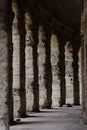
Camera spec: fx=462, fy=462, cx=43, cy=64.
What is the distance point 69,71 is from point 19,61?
12.7 m

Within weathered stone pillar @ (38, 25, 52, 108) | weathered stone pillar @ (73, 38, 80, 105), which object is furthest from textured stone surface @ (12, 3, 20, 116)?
weathered stone pillar @ (73, 38, 80, 105)

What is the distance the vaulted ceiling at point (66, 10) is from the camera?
25.8 metres

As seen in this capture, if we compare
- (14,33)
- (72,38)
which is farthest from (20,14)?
(72,38)

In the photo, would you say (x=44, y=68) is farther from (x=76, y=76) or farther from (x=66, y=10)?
(x=76, y=76)

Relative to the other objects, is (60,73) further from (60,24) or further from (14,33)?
(14,33)

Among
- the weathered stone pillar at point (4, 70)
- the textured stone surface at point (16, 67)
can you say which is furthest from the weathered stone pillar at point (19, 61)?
the weathered stone pillar at point (4, 70)

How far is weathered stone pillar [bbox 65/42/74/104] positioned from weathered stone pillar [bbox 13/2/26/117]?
1196 centimetres

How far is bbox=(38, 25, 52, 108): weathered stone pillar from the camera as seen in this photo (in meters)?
24.3

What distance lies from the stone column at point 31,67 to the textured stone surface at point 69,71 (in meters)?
9.09

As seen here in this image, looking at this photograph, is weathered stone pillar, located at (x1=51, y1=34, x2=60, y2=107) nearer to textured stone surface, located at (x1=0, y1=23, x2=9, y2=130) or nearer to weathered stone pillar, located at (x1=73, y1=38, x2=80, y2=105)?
weathered stone pillar, located at (x1=73, y1=38, x2=80, y2=105)

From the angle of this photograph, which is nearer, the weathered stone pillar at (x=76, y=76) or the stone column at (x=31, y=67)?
the stone column at (x=31, y=67)

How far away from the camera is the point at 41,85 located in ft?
80.1

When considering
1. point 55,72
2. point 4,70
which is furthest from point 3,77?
point 55,72

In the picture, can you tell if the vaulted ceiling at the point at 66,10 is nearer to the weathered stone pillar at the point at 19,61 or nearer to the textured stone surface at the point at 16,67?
the weathered stone pillar at the point at 19,61
